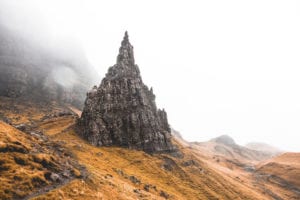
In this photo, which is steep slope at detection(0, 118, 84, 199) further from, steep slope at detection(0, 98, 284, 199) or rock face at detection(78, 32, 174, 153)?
rock face at detection(78, 32, 174, 153)

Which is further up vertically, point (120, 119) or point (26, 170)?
point (120, 119)

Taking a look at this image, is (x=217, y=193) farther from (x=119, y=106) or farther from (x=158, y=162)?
(x=119, y=106)

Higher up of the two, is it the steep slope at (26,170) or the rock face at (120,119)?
the rock face at (120,119)

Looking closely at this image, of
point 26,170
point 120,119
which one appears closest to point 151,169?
point 120,119

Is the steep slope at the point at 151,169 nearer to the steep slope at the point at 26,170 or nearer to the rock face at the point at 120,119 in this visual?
the rock face at the point at 120,119

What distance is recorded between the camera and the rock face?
15250cm

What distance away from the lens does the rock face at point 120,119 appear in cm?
15250

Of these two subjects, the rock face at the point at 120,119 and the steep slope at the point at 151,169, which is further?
the rock face at the point at 120,119

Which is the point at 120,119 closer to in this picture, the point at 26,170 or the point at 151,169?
the point at 151,169

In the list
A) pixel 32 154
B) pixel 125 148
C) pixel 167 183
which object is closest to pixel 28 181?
pixel 32 154

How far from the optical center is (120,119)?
530ft

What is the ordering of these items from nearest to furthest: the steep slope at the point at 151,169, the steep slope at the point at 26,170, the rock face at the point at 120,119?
the steep slope at the point at 26,170
the steep slope at the point at 151,169
the rock face at the point at 120,119

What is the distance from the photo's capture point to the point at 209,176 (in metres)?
154

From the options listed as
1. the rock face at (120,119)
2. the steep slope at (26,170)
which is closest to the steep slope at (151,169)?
the rock face at (120,119)
